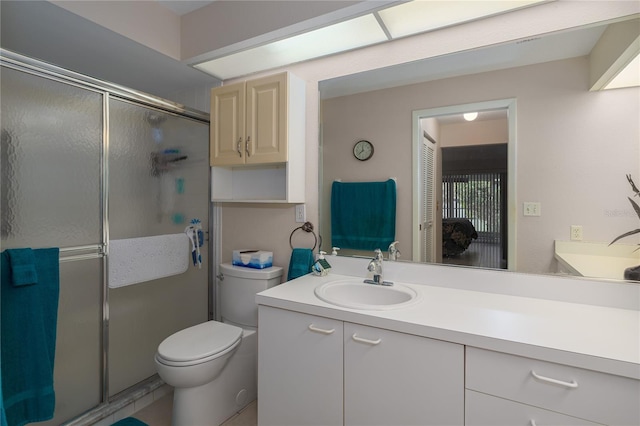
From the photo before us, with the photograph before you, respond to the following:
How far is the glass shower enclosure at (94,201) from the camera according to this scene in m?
1.44

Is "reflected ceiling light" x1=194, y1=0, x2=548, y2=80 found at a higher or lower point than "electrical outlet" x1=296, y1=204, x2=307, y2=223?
higher

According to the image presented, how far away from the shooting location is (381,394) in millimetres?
1210

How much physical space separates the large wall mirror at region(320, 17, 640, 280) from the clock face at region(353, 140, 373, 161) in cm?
3

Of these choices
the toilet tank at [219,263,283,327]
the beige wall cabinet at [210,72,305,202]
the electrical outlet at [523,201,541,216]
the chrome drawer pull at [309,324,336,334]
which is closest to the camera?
the chrome drawer pull at [309,324,336,334]

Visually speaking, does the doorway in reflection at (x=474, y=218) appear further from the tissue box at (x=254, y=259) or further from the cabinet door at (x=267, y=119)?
the tissue box at (x=254, y=259)

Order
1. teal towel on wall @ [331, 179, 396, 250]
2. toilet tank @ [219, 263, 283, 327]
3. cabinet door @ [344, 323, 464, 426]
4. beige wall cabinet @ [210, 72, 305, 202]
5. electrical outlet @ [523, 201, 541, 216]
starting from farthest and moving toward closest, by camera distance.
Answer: toilet tank @ [219, 263, 283, 327] → beige wall cabinet @ [210, 72, 305, 202] → teal towel on wall @ [331, 179, 396, 250] → electrical outlet @ [523, 201, 541, 216] → cabinet door @ [344, 323, 464, 426]

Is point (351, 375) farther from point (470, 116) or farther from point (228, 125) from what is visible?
point (228, 125)

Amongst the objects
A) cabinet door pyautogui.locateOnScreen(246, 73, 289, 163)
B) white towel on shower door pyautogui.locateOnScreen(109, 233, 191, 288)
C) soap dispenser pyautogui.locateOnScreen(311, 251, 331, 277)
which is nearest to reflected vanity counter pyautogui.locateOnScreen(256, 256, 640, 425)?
soap dispenser pyautogui.locateOnScreen(311, 251, 331, 277)

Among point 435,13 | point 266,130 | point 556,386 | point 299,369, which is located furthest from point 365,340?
point 435,13

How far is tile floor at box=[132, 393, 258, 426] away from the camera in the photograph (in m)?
1.79

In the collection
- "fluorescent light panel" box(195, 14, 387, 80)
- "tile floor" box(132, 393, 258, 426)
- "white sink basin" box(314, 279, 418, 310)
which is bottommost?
"tile floor" box(132, 393, 258, 426)

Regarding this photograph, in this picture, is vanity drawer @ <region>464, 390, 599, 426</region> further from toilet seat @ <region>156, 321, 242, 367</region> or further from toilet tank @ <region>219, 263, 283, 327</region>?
toilet tank @ <region>219, 263, 283, 327</region>

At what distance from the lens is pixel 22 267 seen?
135cm

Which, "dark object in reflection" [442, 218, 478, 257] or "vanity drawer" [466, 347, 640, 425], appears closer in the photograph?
"vanity drawer" [466, 347, 640, 425]
